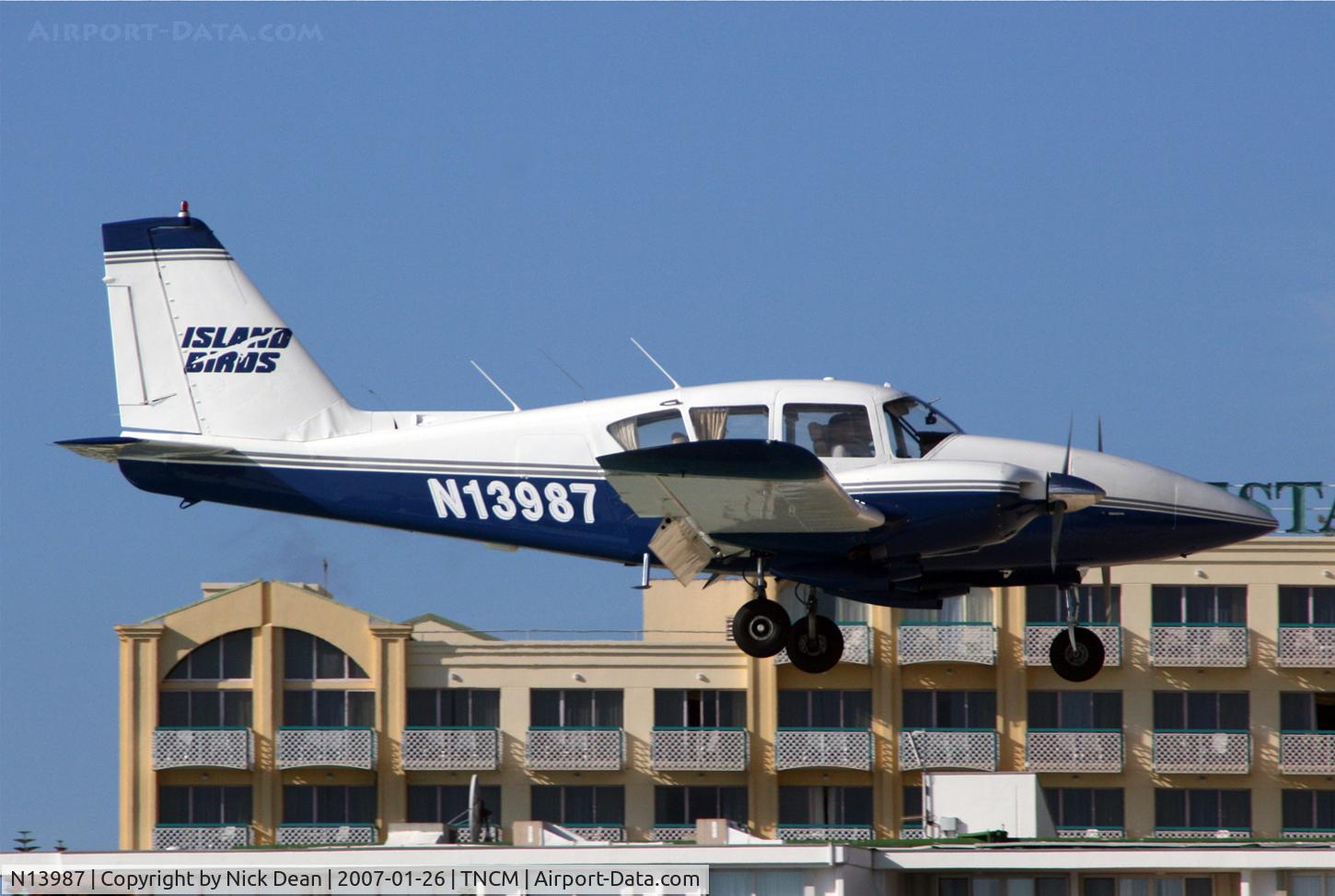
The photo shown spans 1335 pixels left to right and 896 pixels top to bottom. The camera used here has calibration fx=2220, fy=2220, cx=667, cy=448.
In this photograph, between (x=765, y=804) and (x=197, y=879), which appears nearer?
(x=197, y=879)

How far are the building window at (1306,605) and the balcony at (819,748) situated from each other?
1068cm

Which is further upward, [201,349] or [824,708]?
[201,349]

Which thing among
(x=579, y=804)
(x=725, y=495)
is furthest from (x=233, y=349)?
(x=579, y=804)

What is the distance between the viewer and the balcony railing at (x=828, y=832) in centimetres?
5394

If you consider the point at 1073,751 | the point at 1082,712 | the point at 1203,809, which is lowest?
the point at 1203,809

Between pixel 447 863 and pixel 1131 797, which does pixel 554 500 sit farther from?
pixel 1131 797

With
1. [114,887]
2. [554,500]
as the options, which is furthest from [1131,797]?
[554,500]

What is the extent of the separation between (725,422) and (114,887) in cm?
1413

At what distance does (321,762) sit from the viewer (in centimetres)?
5500

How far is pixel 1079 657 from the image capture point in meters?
25.3

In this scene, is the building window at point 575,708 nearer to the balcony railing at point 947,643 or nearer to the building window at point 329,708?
the building window at point 329,708

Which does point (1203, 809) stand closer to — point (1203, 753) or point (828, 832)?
point (1203, 753)

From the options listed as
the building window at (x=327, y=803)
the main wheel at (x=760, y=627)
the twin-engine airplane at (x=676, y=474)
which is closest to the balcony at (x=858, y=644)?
the building window at (x=327, y=803)

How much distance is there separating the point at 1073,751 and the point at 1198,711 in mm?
3403
